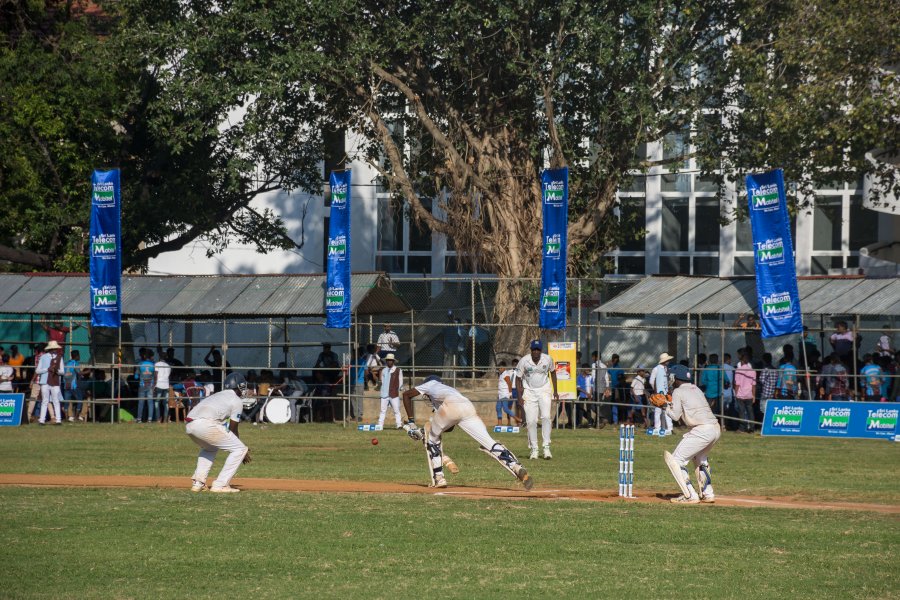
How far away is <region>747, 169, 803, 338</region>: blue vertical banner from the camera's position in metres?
27.9

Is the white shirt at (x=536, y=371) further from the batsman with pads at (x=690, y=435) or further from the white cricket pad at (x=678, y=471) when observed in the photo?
the white cricket pad at (x=678, y=471)

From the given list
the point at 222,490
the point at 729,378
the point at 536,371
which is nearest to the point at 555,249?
the point at 729,378

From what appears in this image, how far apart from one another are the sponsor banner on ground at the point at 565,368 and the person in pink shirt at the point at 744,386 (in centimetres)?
384

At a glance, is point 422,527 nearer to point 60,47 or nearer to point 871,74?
point 871,74

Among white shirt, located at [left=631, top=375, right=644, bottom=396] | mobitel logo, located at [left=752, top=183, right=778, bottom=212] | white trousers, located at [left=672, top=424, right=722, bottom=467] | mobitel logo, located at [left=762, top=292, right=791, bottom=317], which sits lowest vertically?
white trousers, located at [left=672, top=424, right=722, bottom=467]

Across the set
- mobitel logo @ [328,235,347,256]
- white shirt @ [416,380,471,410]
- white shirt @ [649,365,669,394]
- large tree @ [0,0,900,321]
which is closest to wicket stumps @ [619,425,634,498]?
white shirt @ [416,380,471,410]

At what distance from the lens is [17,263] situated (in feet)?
141

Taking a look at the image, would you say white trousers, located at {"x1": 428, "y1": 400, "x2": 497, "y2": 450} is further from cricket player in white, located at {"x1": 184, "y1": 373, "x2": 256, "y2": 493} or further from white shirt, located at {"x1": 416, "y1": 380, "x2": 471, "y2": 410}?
cricket player in white, located at {"x1": 184, "y1": 373, "x2": 256, "y2": 493}

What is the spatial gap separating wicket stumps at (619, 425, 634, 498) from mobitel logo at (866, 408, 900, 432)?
11.6 m

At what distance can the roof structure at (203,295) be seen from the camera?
32594 mm

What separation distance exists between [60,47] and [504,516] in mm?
→ 30064

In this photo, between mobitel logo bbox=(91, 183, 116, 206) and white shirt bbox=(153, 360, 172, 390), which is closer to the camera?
mobitel logo bbox=(91, 183, 116, 206)

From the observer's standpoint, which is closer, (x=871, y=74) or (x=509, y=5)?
(x=871, y=74)

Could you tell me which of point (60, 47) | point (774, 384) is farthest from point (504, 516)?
point (60, 47)
